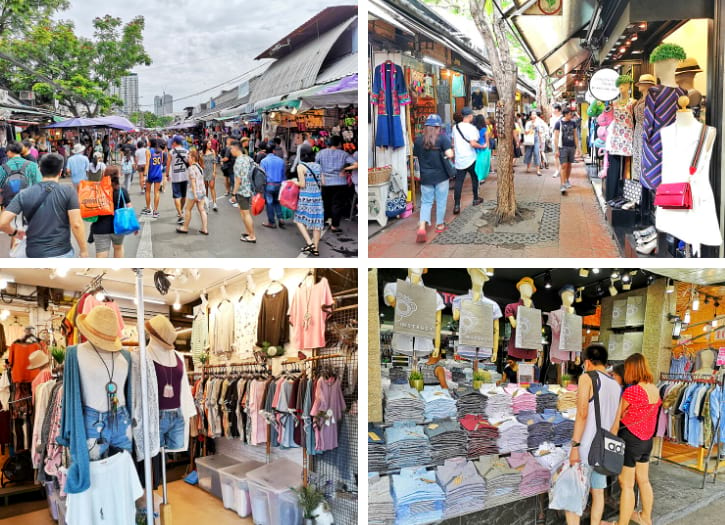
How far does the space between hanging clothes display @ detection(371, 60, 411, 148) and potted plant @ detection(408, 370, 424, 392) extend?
1.39m

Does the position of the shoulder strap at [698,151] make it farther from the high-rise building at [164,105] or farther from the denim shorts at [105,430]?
the denim shorts at [105,430]

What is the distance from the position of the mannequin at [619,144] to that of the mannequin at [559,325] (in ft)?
2.15

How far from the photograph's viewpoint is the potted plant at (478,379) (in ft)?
12.2

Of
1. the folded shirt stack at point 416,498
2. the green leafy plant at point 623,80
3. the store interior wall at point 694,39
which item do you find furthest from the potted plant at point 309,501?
the store interior wall at point 694,39

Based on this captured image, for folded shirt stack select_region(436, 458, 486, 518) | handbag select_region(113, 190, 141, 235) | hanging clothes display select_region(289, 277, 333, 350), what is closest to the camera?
handbag select_region(113, 190, 141, 235)

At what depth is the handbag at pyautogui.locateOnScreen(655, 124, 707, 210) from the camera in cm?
325

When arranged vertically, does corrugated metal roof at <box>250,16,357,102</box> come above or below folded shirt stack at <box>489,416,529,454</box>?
above

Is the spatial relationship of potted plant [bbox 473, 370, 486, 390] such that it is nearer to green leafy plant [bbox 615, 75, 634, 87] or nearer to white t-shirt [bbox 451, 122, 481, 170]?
white t-shirt [bbox 451, 122, 481, 170]

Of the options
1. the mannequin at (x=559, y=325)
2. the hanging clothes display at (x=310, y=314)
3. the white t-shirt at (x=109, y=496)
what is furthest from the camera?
the hanging clothes display at (x=310, y=314)

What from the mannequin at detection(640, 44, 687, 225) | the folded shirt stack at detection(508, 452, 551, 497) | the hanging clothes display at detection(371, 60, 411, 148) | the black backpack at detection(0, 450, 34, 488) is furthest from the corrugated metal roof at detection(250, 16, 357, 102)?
the black backpack at detection(0, 450, 34, 488)

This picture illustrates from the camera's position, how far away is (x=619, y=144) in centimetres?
345

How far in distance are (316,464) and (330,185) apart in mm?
1877

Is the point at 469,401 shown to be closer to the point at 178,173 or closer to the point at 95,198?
the point at 178,173

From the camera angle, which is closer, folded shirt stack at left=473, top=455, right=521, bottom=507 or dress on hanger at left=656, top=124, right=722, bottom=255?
→ dress on hanger at left=656, top=124, right=722, bottom=255
